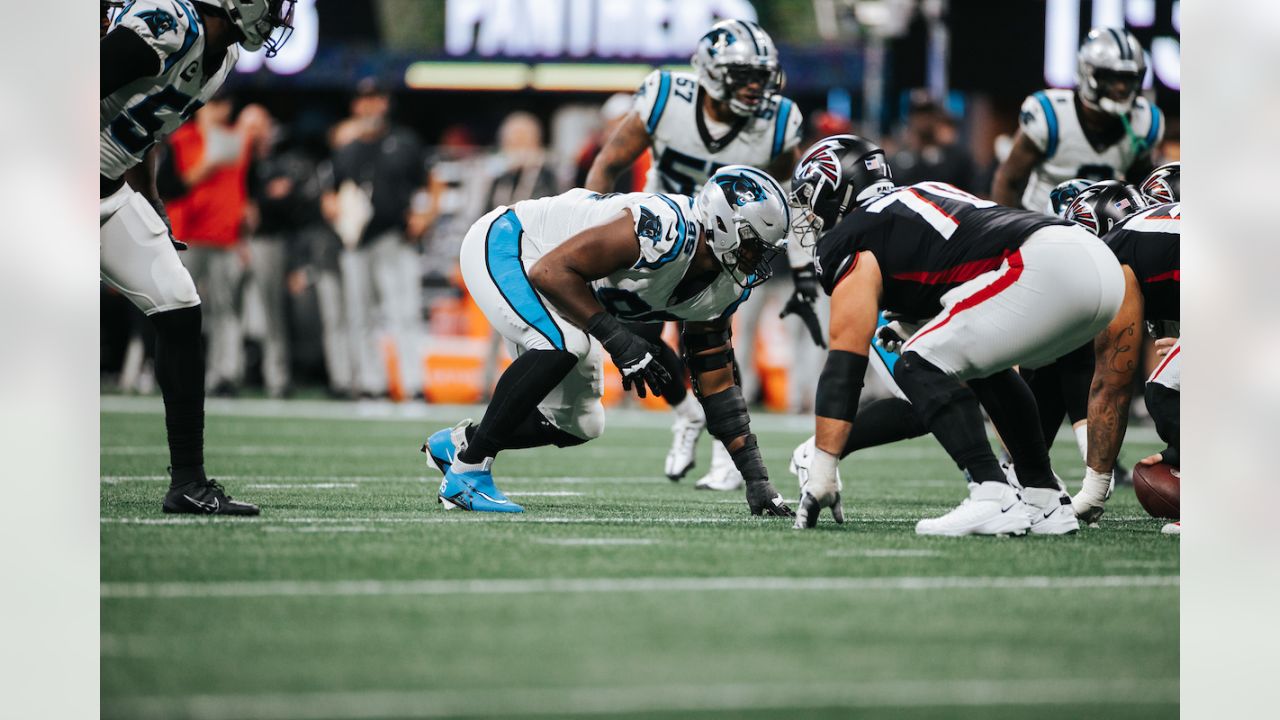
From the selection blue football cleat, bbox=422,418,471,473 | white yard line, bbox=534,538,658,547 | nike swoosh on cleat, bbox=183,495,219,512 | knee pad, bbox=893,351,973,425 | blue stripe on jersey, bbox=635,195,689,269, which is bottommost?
white yard line, bbox=534,538,658,547

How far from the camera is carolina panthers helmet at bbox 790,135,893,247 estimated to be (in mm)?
4164

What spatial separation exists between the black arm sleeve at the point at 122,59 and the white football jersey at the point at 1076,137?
321 cm

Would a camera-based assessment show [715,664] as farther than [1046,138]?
No

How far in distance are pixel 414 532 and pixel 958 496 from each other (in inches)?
85.9

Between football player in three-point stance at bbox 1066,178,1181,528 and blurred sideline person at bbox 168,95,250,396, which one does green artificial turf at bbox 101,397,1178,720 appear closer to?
football player in three-point stance at bbox 1066,178,1181,528

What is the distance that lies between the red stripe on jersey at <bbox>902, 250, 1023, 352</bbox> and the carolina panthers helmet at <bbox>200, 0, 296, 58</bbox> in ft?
6.03

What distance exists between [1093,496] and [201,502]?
246 cm

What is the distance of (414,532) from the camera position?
3.85m

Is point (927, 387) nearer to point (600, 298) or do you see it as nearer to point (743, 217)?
point (743, 217)

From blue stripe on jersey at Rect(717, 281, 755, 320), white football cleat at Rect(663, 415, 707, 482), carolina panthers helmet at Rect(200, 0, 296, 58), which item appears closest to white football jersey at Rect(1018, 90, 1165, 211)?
white football cleat at Rect(663, 415, 707, 482)

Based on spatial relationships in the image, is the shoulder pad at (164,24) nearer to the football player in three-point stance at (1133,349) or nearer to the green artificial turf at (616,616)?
the green artificial turf at (616,616)
